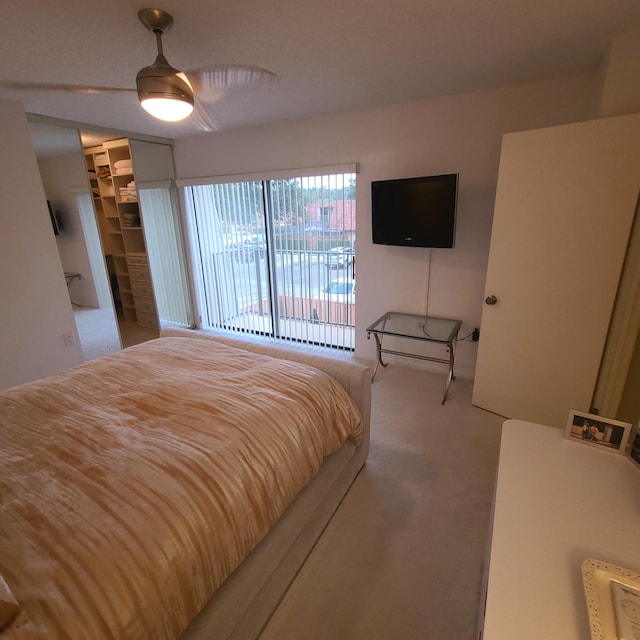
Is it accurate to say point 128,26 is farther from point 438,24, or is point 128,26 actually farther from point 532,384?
point 532,384

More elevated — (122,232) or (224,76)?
(224,76)

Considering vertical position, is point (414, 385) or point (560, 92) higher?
point (560, 92)

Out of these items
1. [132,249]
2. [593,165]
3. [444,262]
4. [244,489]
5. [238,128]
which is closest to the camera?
[244,489]

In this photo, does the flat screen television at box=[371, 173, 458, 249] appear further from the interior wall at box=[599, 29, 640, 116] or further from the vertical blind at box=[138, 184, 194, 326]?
the vertical blind at box=[138, 184, 194, 326]

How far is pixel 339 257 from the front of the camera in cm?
363

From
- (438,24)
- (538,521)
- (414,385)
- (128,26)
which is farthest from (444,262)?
(128,26)

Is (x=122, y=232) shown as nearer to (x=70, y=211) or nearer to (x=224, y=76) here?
(x=70, y=211)

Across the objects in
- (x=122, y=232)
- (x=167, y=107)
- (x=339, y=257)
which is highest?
(x=167, y=107)

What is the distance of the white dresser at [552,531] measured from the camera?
0.76m

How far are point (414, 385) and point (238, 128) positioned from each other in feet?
10.7

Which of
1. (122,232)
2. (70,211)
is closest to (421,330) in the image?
(70,211)

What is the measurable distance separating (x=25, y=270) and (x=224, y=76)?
8.27 feet

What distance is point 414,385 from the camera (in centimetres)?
320

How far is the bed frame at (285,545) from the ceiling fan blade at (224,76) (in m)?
1.47
